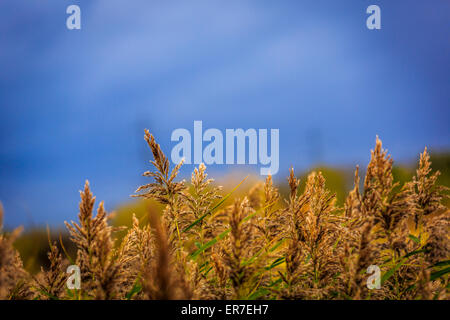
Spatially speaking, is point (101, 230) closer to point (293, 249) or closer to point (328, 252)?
point (293, 249)

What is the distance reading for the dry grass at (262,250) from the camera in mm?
1973

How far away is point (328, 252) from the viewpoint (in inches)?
95.5

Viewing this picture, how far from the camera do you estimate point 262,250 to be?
253 cm

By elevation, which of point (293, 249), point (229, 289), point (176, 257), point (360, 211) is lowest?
point (229, 289)

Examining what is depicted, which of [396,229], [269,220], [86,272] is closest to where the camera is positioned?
[86,272]

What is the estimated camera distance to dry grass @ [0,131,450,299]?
1.97 m

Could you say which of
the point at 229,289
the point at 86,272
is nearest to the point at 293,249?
the point at 229,289

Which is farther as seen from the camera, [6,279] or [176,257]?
[176,257]
